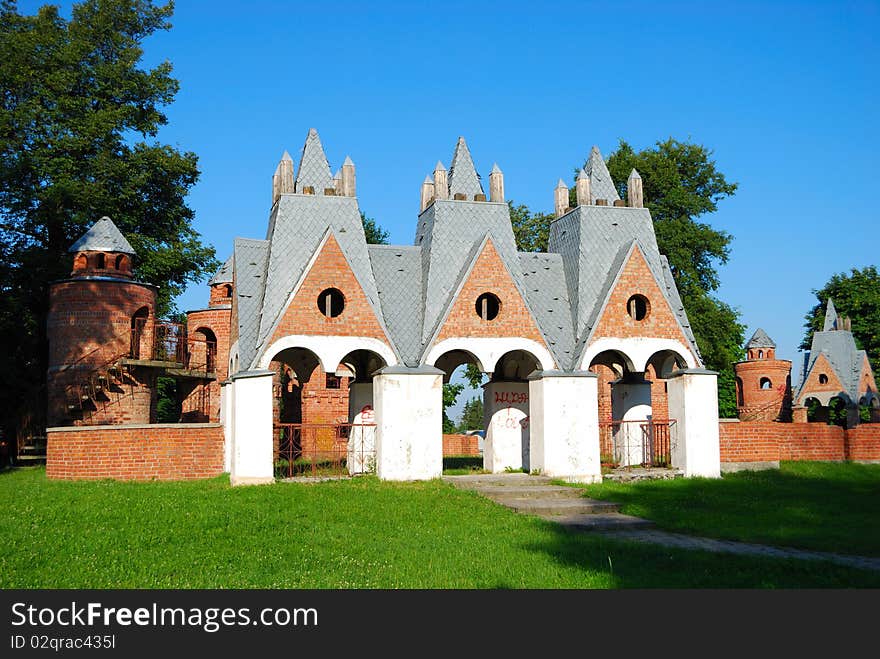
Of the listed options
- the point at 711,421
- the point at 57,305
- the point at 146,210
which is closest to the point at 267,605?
the point at 711,421

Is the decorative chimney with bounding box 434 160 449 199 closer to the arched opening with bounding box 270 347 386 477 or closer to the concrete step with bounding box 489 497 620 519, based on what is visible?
the arched opening with bounding box 270 347 386 477

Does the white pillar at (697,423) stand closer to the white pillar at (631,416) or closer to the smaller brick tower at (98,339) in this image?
the white pillar at (631,416)

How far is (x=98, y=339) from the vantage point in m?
28.5

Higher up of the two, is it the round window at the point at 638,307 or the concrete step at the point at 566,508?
the round window at the point at 638,307

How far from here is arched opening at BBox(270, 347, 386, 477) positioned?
21.7 metres

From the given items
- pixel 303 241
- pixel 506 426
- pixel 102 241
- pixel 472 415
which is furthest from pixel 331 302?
pixel 472 415

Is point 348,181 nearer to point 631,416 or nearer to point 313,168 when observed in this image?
point 313,168

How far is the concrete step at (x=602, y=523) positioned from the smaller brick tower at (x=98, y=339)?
58.4 feet

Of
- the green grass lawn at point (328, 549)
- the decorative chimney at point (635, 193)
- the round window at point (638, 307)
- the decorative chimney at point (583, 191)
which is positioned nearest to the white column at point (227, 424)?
the green grass lawn at point (328, 549)

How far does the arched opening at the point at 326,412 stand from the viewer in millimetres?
21672

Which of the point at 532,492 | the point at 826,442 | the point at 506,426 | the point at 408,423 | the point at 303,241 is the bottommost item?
the point at 532,492

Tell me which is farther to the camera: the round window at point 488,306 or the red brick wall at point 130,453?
the round window at point 488,306

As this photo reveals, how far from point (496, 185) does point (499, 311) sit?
3814mm

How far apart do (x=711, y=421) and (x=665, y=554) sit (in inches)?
442
